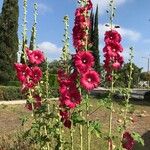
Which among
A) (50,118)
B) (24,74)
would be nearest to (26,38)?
(24,74)

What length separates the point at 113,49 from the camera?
603 centimetres

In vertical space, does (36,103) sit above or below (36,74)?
below

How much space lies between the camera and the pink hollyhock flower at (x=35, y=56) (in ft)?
20.9

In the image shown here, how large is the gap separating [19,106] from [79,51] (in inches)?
653

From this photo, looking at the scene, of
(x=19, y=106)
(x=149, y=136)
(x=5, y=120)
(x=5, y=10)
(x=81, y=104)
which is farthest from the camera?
(x=5, y=10)

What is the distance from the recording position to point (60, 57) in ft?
20.1

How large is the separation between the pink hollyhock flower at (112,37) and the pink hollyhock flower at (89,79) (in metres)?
0.72

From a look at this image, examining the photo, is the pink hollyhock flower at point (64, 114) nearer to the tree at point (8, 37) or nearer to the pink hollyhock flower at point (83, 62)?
the pink hollyhock flower at point (83, 62)

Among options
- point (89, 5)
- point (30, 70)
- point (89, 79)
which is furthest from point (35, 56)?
point (89, 79)

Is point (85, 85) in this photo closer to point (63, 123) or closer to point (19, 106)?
point (63, 123)

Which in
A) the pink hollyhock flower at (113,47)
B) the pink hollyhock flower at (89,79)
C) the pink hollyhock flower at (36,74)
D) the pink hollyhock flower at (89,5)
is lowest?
the pink hollyhock flower at (89,79)

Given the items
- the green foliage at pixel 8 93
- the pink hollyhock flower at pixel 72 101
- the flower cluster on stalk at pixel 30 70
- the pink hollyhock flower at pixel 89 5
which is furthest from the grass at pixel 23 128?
the green foliage at pixel 8 93

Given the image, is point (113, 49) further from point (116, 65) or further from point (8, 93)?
Result: point (8, 93)

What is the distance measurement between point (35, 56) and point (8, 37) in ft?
102
